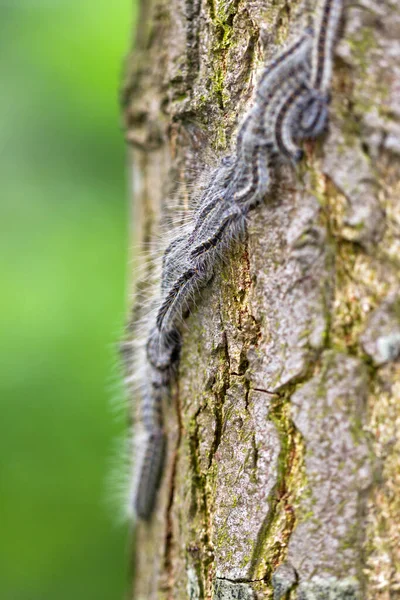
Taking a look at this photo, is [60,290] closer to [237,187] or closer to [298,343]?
[237,187]

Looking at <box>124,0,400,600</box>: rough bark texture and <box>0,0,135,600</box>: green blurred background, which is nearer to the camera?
<box>124,0,400,600</box>: rough bark texture

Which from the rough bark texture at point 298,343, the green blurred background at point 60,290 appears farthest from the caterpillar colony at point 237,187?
the green blurred background at point 60,290

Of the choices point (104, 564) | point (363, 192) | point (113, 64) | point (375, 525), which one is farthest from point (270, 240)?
point (104, 564)

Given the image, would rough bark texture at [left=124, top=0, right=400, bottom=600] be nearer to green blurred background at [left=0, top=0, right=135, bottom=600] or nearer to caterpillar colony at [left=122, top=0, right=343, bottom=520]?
caterpillar colony at [left=122, top=0, right=343, bottom=520]

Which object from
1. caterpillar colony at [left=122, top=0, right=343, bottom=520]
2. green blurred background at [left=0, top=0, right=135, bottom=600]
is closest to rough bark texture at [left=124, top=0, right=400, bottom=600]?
caterpillar colony at [left=122, top=0, right=343, bottom=520]

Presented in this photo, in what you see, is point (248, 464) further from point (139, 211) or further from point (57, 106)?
point (57, 106)
